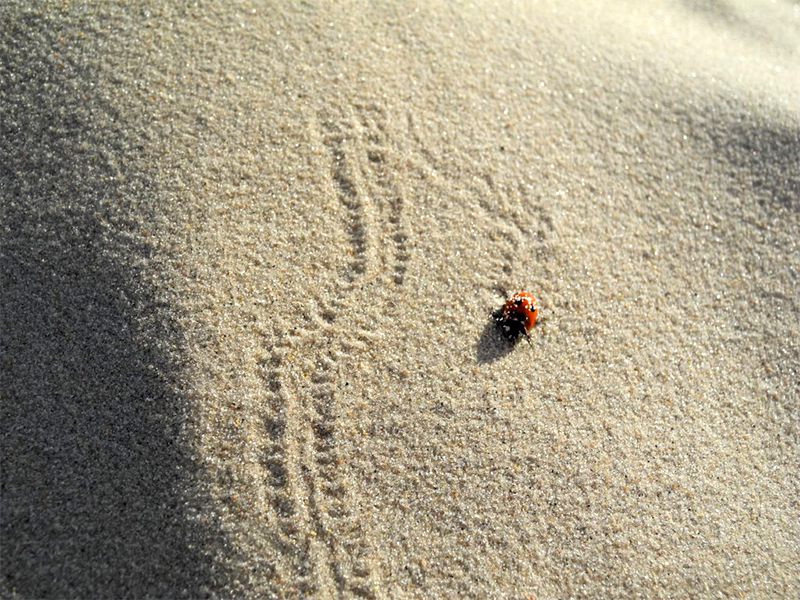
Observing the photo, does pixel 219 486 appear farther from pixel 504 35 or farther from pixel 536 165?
pixel 504 35

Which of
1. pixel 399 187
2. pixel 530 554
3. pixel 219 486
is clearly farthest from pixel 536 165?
pixel 219 486

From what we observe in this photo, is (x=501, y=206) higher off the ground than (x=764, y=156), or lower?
lower

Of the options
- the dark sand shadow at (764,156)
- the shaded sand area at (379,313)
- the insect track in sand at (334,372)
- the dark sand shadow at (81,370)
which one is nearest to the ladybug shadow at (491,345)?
the shaded sand area at (379,313)

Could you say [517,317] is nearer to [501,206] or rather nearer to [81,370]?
[501,206]

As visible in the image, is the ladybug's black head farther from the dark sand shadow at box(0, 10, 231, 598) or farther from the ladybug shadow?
the dark sand shadow at box(0, 10, 231, 598)

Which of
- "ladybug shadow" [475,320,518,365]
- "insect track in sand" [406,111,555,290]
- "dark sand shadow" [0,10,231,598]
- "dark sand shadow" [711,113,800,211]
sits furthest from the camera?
"dark sand shadow" [711,113,800,211]

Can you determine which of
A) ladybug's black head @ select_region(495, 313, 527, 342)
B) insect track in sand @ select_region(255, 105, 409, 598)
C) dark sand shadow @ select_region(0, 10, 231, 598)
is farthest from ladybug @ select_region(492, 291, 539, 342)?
dark sand shadow @ select_region(0, 10, 231, 598)

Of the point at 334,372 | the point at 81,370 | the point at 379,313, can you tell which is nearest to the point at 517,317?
the point at 379,313
